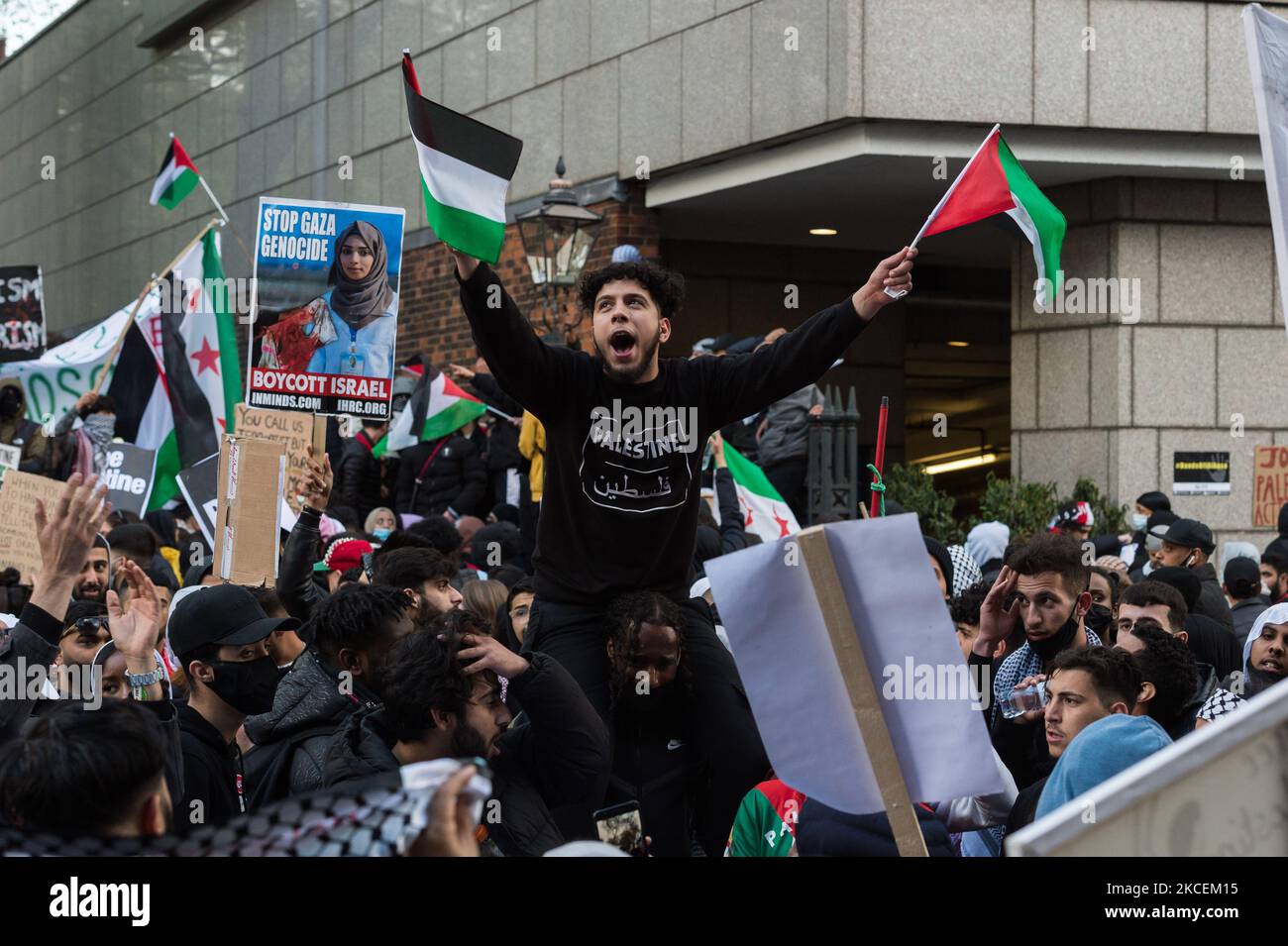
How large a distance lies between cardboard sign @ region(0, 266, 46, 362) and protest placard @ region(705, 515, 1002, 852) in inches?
390

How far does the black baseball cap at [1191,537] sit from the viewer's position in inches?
351

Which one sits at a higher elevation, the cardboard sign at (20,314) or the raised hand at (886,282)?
the cardboard sign at (20,314)

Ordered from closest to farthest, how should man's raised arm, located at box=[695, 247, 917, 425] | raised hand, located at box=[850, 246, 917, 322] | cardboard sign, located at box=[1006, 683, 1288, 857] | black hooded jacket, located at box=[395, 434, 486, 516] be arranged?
1. cardboard sign, located at box=[1006, 683, 1288, 857]
2. raised hand, located at box=[850, 246, 917, 322]
3. man's raised arm, located at box=[695, 247, 917, 425]
4. black hooded jacket, located at box=[395, 434, 486, 516]

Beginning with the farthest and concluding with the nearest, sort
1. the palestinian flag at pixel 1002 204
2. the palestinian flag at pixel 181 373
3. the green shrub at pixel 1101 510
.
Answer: the green shrub at pixel 1101 510, the palestinian flag at pixel 181 373, the palestinian flag at pixel 1002 204

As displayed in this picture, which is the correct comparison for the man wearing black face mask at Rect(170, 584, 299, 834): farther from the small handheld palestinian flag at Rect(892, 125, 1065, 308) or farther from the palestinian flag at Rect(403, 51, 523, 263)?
the small handheld palestinian flag at Rect(892, 125, 1065, 308)

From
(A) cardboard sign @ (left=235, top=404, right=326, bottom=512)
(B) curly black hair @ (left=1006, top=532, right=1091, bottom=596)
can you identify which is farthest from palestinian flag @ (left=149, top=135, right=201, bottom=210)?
(B) curly black hair @ (left=1006, top=532, right=1091, bottom=596)

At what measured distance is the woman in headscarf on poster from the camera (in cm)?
774

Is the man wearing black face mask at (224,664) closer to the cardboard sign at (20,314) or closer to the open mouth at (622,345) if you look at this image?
the open mouth at (622,345)

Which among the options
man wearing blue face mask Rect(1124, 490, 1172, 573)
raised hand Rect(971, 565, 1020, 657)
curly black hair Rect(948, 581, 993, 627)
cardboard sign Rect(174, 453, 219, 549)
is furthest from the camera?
man wearing blue face mask Rect(1124, 490, 1172, 573)

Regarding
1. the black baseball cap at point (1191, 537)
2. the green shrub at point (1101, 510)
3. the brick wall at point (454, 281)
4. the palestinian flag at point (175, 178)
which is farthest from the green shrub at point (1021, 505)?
the palestinian flag at point (175, 178)

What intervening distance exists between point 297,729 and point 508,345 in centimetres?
116

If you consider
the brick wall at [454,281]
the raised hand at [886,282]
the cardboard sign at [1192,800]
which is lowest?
the cardboard sign at [1192,800]

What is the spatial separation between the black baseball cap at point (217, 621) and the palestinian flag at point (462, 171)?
1.25 m

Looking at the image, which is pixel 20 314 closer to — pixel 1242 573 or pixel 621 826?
pixel 1242 573
